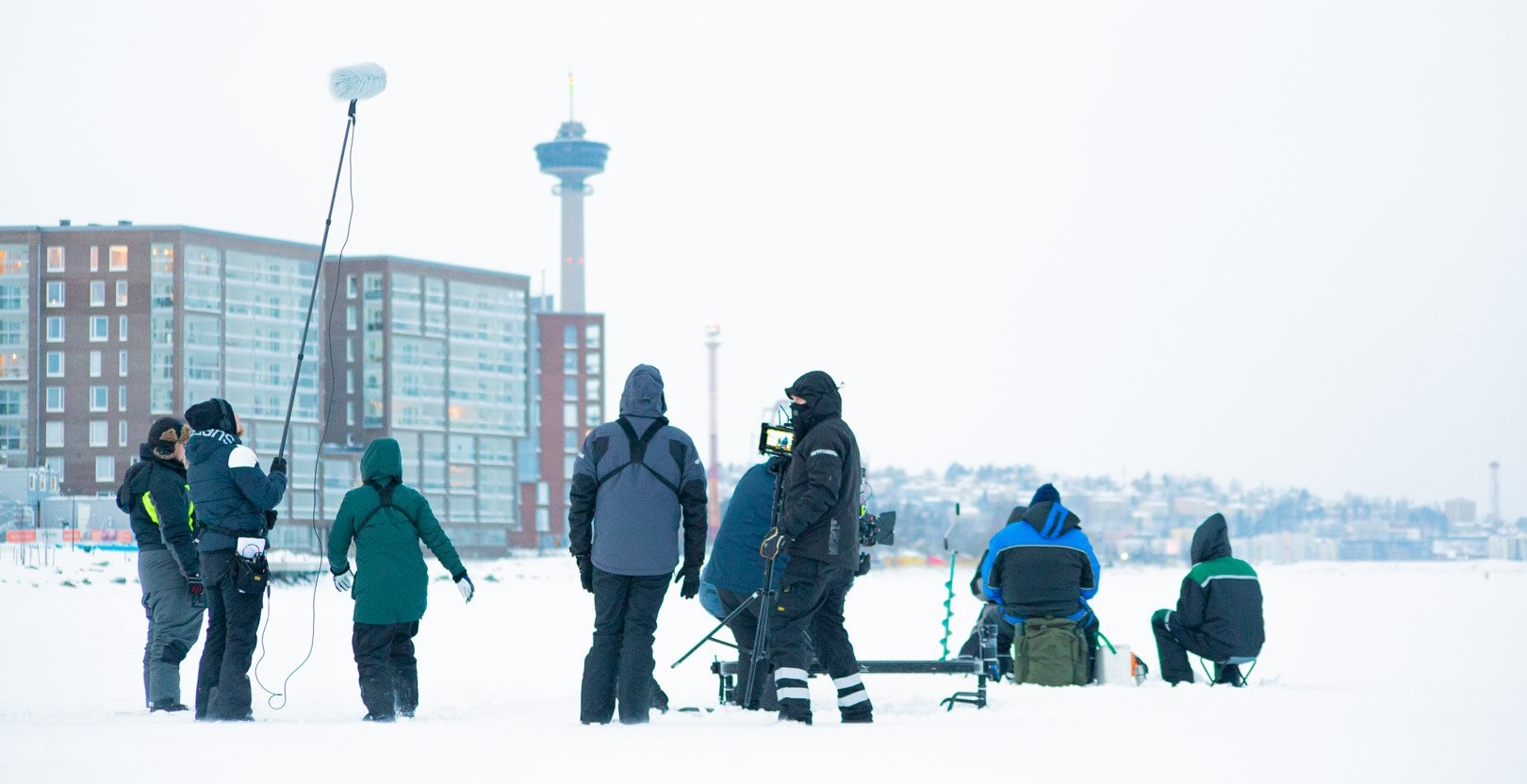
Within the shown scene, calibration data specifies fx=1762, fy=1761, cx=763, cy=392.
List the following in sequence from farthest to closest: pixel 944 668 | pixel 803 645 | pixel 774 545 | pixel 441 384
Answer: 1. pixel 441 384
2. pixel 944 668
3. pixel 803 645
4. pixel 774 545

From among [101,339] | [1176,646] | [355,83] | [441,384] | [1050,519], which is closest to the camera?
[1050,519]

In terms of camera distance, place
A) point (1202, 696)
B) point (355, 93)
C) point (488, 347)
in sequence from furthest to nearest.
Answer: point (488, 347), point (355, 93), point (1202, 696)

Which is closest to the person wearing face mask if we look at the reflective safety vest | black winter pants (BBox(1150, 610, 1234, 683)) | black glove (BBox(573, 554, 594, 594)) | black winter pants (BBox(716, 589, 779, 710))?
the reflective safety vest

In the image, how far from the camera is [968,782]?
6.12 m

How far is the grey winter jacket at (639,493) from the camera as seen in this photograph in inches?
326

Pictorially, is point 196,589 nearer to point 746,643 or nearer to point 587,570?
point 587,570

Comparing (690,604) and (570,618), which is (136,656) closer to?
(570,618)

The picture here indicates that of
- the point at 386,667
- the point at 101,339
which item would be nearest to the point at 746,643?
the point at 386,667

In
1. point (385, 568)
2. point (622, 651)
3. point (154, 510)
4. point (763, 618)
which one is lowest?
point (622, 651)

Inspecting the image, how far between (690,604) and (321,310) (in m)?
74.5

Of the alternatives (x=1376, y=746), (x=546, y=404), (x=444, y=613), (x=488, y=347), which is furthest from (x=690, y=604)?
(x=546, y=404)

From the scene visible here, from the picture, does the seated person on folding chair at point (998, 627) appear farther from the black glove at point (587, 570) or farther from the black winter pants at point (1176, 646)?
the black glove at point (587, 570)

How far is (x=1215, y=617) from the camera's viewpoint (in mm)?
10602

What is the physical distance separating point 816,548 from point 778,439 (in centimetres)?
76
